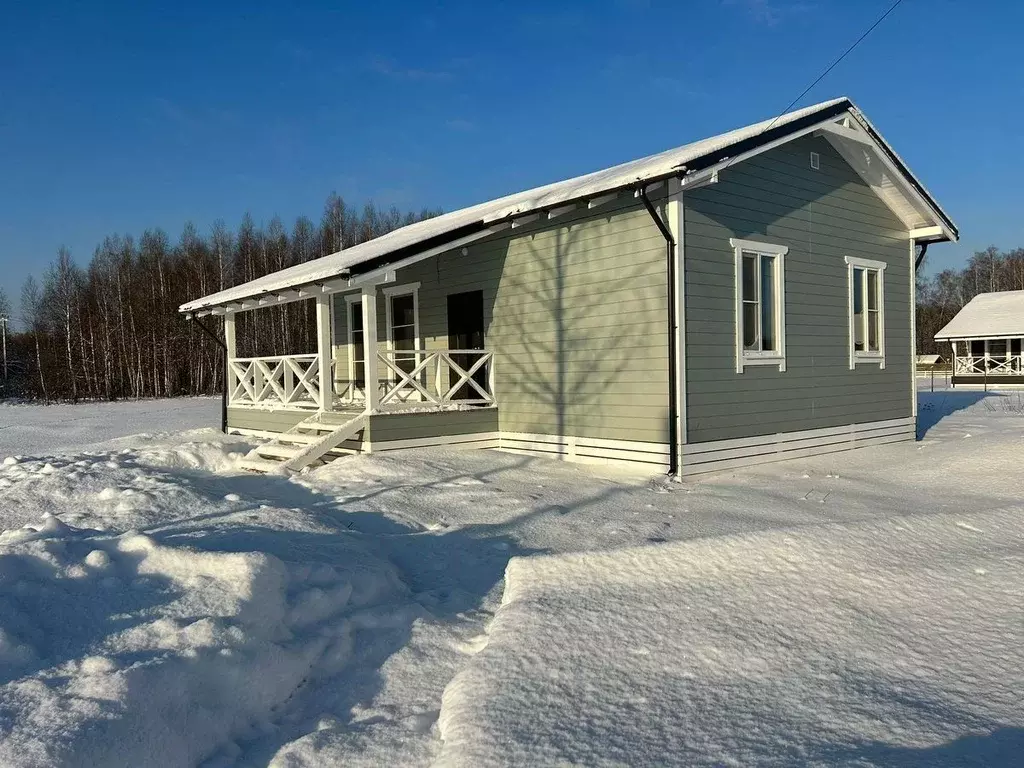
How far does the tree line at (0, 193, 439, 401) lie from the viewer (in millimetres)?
37469

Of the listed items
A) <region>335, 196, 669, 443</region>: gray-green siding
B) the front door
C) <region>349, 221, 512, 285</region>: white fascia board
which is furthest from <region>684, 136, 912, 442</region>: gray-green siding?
the front door

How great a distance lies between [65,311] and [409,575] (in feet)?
130

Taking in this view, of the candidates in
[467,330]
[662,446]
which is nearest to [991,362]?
[467,330]

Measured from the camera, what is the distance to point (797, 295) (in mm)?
11117

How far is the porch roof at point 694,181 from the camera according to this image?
Result: 30.0 feet

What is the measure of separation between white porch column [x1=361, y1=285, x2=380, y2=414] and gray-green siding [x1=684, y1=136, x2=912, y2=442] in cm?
408

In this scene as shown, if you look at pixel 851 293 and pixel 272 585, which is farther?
pixel 851 293

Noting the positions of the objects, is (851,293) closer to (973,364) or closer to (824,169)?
(824,169)

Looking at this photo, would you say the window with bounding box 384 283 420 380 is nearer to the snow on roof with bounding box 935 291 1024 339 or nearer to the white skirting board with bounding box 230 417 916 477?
the white skirting board with bounding box 230 417 916 477

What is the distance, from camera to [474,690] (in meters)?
3.73

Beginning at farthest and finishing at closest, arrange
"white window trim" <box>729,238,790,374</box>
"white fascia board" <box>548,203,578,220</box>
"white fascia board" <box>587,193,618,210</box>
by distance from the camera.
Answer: "white window trim" <box>729,238,790,374</box>
"white fascia board" <box>548,203,578,220</box>
"white fascia board" <box>587,193,618,210</box>

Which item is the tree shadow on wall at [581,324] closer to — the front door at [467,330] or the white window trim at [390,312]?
the front door at [467,330]

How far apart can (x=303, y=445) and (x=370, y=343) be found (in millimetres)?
1777

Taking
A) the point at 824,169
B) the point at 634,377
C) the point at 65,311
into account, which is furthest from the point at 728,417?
the point at 65,311
